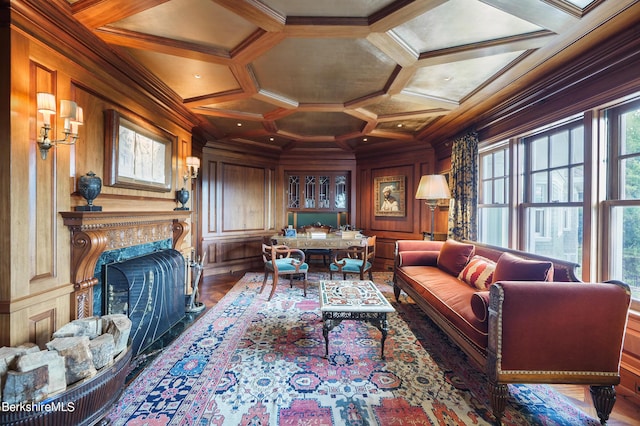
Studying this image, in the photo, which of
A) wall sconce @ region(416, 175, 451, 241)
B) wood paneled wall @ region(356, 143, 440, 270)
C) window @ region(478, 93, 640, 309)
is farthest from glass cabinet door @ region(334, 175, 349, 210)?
window @ region(478, 93, 640, 309)

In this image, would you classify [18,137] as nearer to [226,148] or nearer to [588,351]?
[588,351]

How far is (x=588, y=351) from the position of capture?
165cm

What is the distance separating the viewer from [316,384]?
196 centimetres

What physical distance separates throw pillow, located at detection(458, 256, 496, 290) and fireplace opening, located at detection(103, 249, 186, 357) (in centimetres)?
311

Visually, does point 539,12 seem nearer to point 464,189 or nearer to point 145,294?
point 464,189

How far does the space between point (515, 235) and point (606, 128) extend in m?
1.45

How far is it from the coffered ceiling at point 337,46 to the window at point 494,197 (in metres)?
0.88

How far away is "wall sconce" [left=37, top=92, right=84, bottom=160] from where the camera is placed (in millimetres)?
1643

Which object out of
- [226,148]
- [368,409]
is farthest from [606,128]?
[226,148]

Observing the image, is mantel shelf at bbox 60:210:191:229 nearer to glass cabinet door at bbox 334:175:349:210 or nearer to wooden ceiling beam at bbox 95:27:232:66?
wooden ceiling beam at bbox 95:27:232:66

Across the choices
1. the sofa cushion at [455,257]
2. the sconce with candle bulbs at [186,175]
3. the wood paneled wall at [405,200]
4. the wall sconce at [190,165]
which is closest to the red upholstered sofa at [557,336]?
the sofa cushion at [455,257]

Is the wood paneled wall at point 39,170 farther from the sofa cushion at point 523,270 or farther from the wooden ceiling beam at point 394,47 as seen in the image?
the sofa cushion at point 523,270

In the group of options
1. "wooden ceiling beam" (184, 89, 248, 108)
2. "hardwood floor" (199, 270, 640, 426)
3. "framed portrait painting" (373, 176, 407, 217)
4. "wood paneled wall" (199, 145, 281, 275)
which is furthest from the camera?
"framed portrait painting" (373, 176, 407, 217)

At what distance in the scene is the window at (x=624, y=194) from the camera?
6.85 feet
